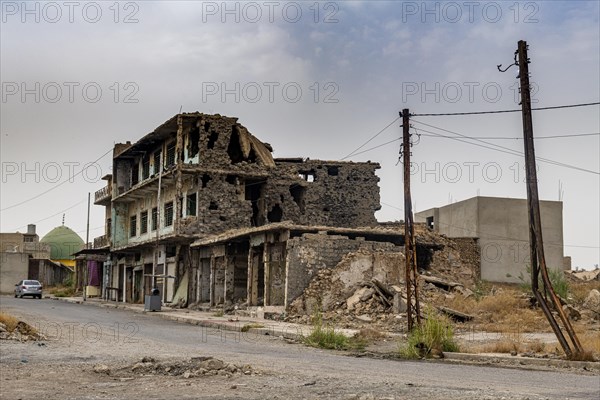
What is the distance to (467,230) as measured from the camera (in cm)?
4250

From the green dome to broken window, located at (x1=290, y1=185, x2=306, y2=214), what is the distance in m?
52.2

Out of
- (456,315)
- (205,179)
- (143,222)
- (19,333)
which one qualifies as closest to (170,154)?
(205,179)

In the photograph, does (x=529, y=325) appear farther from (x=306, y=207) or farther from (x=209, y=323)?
(x=306, y=207)

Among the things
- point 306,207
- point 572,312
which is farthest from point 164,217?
point 572,312

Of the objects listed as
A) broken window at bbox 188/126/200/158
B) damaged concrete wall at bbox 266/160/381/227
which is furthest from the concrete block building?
broken window at bbox 188/126/200/158

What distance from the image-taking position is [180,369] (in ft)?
39.8

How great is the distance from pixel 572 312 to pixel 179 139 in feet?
78.1

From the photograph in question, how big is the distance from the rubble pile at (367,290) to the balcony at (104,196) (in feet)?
107

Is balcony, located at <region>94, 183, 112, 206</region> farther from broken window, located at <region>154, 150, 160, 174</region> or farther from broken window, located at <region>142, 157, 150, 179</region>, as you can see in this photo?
broken window, located at <region>154, 150, 160, 174</region>

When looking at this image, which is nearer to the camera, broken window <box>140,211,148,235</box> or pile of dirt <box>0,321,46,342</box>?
pile of dirt <box>0,321,46,342</box>

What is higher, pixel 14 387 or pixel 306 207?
pixel 306 207

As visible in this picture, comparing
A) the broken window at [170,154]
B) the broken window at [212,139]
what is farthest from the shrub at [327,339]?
the broken window at [170,154]

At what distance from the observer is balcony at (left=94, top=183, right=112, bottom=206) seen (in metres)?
59.8

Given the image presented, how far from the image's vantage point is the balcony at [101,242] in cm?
5873
